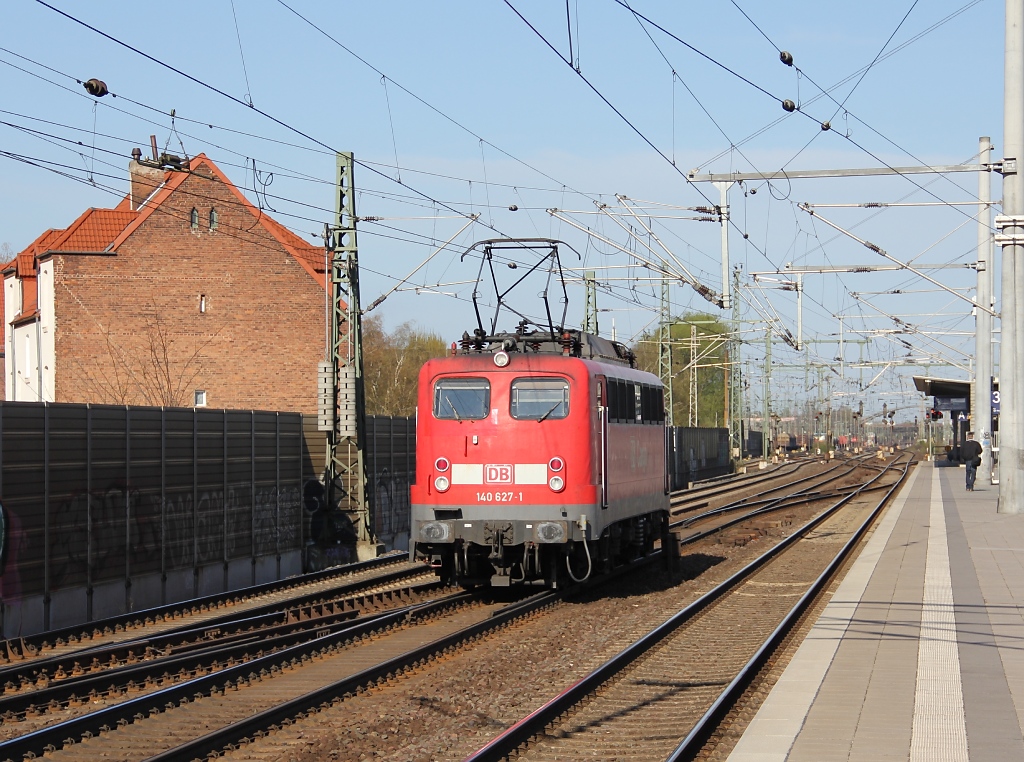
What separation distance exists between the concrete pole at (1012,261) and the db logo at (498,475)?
541 inches

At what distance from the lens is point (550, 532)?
15.8 metres

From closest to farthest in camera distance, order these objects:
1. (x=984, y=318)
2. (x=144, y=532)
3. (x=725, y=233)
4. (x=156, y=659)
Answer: (x=156, y=659) → (x=144, y=532) → (x=725, y=233) → (x=984, y=318)

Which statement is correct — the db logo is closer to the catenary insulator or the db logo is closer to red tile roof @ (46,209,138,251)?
the catenary insulator

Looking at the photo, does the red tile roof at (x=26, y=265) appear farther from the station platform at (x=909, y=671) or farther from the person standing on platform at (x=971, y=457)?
the station platform at (x=909, y=671)

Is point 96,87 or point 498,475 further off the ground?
point 96,87

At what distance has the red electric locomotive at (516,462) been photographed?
16000 millimetres

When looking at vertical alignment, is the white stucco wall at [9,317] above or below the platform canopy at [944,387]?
above

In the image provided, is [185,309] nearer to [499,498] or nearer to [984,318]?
[984,318]

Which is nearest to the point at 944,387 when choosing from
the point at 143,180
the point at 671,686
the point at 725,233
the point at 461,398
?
the point at 143,180

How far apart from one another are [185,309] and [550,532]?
32.4 metres

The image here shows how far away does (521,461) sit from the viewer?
1617 centimetres

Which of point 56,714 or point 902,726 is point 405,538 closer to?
point 56,714

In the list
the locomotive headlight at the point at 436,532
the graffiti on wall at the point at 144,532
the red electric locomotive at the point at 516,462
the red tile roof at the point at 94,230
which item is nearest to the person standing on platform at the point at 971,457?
the graffiti on wall at the point at 144,532

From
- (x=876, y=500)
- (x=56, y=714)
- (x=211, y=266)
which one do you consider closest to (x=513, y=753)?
(x=56, y=714)
